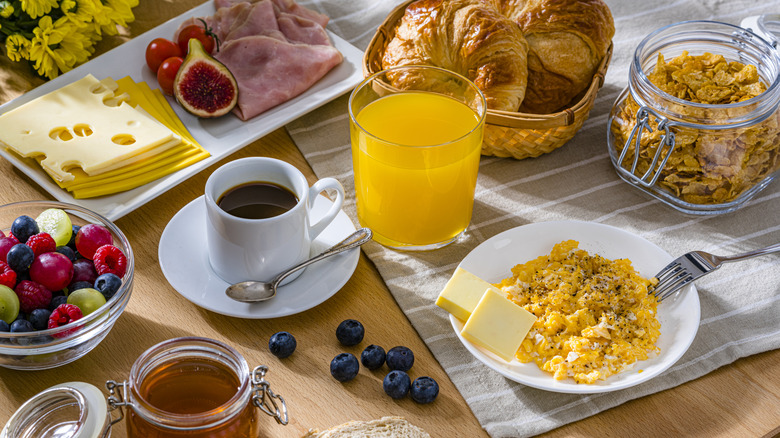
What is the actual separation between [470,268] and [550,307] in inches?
7.2

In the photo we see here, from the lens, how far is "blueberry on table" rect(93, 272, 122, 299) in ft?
4.00

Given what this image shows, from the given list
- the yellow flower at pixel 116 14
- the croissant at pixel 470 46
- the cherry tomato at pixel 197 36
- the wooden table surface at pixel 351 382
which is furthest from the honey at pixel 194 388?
the yellow flower at pixel 116 14

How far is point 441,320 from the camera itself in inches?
54.8

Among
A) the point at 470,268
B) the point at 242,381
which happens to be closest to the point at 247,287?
the point at 242,381

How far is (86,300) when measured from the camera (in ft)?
3.94

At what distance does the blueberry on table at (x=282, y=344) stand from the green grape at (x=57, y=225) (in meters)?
0.42

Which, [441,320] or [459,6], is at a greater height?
[459,6]

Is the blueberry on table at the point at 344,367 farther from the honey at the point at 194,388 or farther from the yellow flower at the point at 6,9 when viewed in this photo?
the yellow flower at the point at 6,9

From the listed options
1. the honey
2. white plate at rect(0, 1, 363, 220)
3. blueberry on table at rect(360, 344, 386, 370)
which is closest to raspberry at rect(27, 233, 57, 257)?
white plate at rect(0, 1, 363, 220)

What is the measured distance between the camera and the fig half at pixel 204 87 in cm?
176

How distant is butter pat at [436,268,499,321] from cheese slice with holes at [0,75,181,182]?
75 cm

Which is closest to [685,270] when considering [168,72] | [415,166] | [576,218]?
[576,218]

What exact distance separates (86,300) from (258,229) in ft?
1.01

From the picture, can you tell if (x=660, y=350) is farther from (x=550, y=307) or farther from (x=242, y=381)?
(x=242, y=381)
